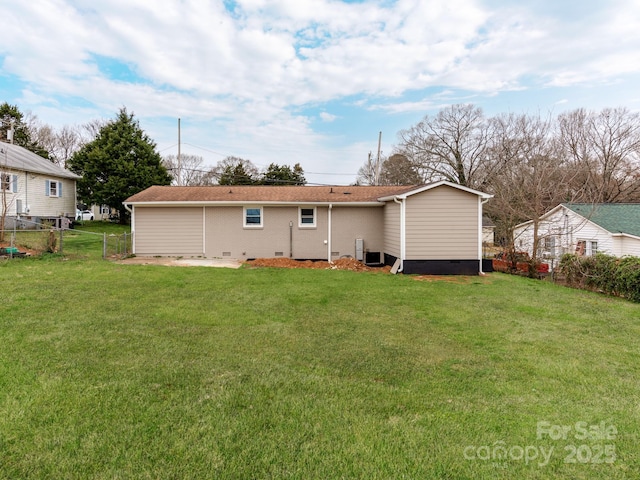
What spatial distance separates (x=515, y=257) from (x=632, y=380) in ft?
34.9

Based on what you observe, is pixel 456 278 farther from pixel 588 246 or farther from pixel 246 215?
pixel 588 246

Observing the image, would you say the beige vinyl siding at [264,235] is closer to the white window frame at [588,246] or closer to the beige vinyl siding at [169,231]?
the beige vinyl siding at [169,231]

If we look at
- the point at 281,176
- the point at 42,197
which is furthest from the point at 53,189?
the point at 281,176

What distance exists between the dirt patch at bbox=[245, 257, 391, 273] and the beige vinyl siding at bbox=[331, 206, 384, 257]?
65 cm

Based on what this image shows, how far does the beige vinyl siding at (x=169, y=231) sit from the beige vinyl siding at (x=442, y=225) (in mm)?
8121

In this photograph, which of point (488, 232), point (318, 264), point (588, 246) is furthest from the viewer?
point (488, 232)

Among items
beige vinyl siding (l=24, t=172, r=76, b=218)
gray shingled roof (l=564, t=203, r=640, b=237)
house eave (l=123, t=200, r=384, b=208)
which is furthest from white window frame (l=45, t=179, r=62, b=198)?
gray shingled roof (l=564, t=203, r=640, b=237)

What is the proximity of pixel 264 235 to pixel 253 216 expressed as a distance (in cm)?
87

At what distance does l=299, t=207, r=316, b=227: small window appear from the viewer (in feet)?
43.6

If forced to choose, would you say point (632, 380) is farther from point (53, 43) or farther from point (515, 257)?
point (53, 43)

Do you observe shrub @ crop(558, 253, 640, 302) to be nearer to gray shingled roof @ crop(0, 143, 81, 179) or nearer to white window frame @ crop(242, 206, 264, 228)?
white window frame @ crop(242, 206, 264, 228)

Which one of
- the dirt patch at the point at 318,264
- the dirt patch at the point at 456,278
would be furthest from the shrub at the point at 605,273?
the dirt patch at the point at 318,264

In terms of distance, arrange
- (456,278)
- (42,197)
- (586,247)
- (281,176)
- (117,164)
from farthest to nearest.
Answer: (281,176) < (117,164) < (42,197) < (586,247) < (456,278)

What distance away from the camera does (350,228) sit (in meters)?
13.3
